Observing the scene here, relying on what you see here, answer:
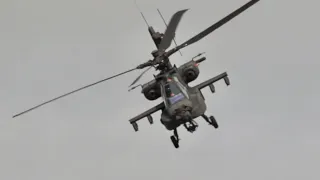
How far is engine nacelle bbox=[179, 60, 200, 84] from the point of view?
43875 millimetres

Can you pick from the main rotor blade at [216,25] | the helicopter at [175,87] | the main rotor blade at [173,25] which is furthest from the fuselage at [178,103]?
the main rotor blade at [173,25]

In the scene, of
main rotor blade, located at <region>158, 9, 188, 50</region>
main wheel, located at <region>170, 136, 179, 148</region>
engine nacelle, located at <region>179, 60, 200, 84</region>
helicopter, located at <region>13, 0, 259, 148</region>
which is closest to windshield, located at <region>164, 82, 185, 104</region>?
helicopter, located at <region>13, 0, 259, 148</region>

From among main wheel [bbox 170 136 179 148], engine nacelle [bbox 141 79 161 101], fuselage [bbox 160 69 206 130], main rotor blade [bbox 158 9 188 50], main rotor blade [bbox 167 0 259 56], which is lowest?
main wheel [bbox 170 136 179 148]

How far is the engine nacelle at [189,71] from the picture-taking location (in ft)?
144

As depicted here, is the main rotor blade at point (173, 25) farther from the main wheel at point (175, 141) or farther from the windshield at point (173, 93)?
the main wheel at point (175, 141)

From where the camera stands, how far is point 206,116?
41.7m

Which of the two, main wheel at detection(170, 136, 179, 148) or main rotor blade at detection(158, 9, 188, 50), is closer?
main rotor blade at detection(158, 9, 188, 50)

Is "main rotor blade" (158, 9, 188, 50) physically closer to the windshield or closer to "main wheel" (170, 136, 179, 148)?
the windshield

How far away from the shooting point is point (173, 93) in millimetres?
40562

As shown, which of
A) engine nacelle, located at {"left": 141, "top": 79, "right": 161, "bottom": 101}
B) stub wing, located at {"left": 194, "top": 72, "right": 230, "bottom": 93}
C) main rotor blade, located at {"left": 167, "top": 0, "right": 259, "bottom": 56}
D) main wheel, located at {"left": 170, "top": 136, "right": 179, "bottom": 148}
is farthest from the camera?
engine nacelle, located at {"left": 141, "top": 79, "right": 161, "bottom": 101}

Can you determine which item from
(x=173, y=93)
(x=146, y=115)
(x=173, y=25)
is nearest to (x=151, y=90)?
(x=146, y=115)

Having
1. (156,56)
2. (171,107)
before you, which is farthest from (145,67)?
(171,107)

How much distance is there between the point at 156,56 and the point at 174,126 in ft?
15.0

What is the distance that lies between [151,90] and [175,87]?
2312mm
